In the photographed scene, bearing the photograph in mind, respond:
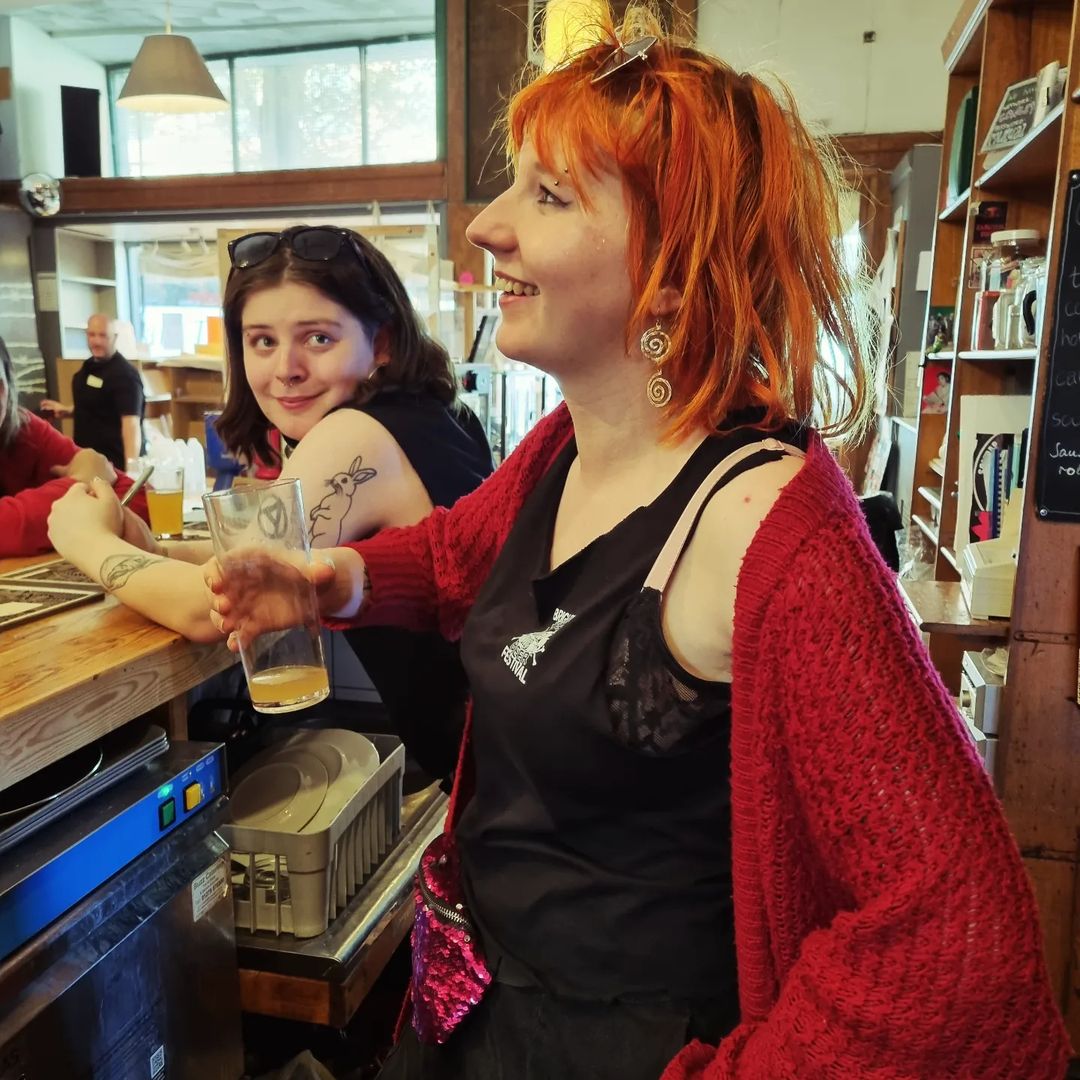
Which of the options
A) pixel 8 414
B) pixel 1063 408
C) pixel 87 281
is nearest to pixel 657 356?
pixel 1063 408

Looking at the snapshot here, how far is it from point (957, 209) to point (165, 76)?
178 inches

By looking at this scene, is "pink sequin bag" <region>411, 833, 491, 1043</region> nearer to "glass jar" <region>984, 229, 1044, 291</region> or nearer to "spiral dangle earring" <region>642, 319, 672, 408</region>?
"spiral dangle earring" <region>642, 319, 672, 408</region>

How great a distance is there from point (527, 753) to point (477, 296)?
18.9 ft

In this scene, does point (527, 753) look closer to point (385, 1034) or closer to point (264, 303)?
point (264, 303)

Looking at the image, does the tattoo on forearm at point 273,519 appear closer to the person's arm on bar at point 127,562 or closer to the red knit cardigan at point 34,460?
the person's arm on bar at point 127,562

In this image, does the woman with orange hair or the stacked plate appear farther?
the stacked plate

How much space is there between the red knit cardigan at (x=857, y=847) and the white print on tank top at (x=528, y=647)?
203mm

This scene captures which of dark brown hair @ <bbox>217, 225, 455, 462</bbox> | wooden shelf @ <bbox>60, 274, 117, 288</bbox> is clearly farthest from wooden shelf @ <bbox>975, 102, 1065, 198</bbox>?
wooden shelf @ <bbox>60, 274, 117, 288</bbox>

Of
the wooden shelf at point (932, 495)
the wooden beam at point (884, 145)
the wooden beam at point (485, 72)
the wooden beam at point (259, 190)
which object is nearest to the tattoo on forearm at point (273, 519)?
the wooden shelf at point (932, 495)

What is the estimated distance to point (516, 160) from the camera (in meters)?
0.97

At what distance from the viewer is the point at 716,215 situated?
0.85 m

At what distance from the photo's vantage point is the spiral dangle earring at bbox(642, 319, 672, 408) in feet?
2.93

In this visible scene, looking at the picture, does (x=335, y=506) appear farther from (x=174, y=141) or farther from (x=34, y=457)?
(x=174, y=141)

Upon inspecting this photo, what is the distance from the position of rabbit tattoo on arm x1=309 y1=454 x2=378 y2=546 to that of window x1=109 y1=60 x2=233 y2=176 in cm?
801
